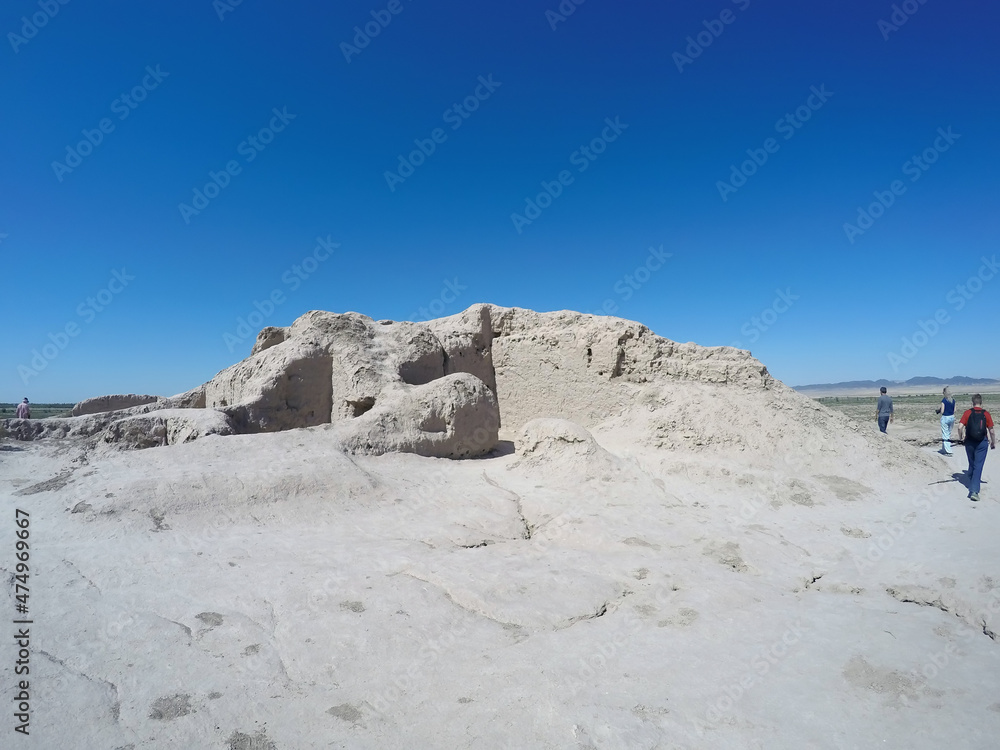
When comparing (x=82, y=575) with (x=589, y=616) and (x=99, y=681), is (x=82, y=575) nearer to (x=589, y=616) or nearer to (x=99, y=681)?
(x=99, y=681)

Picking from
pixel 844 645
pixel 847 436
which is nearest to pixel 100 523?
pixel 844 645

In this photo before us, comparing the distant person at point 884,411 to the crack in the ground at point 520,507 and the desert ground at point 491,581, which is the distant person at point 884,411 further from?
the crack in the ground at point 520,507

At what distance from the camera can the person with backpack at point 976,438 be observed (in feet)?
24.7

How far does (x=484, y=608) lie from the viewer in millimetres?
4137

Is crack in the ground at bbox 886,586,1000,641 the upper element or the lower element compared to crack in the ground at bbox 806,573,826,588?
lower

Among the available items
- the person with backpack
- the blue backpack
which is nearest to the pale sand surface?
the person with backpack

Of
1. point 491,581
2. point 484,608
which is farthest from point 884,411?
point 484,608

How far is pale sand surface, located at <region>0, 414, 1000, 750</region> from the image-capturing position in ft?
9.16

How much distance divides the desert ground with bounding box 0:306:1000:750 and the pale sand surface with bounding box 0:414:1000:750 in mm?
22

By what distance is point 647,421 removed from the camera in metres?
10.4

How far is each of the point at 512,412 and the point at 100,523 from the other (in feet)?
28.8

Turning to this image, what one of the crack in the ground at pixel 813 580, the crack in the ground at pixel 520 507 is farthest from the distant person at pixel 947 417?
the crack in the ground at pixel 520 507

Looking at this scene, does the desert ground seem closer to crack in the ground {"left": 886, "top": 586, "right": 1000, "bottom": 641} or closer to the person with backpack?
crack in the ground {"left": 886, "top": 586, "right": 1000, "bottom": 641}

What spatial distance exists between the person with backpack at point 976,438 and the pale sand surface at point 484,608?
0.50 m
